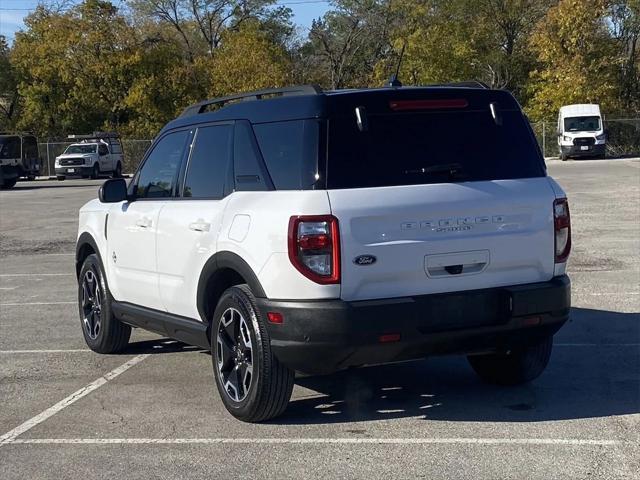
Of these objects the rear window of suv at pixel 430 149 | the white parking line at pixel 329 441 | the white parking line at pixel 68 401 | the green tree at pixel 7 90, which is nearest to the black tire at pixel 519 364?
the white parking line at pixel 329 441

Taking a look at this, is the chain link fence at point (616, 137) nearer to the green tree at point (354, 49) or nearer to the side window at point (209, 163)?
the green tree at point (354, 49)

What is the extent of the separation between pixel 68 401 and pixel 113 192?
173 cm

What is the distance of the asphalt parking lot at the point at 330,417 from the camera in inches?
198

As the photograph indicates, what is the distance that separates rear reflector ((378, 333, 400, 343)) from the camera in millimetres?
5258

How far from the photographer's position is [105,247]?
7.72 metres

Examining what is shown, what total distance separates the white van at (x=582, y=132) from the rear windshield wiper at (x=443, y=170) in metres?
43.9

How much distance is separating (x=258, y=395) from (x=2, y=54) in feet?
192

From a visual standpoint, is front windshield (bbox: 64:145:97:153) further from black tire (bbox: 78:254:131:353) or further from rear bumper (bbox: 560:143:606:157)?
black tire (bbox: 78:254:131:353)

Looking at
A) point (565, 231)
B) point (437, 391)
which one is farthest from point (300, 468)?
point (565, 231)

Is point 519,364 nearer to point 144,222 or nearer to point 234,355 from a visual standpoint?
point 234,355

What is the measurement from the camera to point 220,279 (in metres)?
6.04

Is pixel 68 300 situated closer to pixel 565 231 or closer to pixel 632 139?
pixel 565 231

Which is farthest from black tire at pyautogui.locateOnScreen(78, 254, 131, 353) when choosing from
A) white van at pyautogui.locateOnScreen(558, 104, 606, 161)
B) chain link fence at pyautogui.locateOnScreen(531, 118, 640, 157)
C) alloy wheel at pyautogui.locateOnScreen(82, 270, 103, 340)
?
chain link fence at pyautogui.locateOnScreen(531, 118, 640, 157)

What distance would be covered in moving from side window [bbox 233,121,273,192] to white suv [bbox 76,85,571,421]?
0.5 inches
